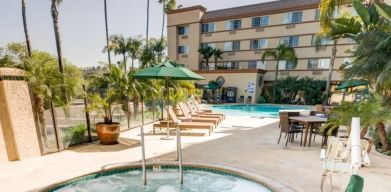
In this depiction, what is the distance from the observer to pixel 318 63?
26.4 meters

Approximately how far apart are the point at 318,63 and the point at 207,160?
25.4 meters

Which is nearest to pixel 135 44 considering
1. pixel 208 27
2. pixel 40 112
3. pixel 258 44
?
pixel 208 27

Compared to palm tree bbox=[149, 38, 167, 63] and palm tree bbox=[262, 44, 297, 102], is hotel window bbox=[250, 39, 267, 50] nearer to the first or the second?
palm tree bbox=[262, 44, 297, 102]

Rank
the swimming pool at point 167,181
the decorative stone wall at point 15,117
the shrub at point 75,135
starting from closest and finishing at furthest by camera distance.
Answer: the swimming pool at point 167,181 → the decorative stone wall at point 15,117 → the shrub at point 75,135

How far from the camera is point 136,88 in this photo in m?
7.95

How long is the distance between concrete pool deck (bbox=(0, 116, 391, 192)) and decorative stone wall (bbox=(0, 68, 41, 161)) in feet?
1.07

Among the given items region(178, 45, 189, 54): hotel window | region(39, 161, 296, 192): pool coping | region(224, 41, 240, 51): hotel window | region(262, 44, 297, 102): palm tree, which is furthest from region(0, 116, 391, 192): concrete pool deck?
region(178, 45, 189, 54): hotel window

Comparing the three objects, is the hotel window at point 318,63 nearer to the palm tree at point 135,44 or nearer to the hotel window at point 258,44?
the hotel window at point 258,44

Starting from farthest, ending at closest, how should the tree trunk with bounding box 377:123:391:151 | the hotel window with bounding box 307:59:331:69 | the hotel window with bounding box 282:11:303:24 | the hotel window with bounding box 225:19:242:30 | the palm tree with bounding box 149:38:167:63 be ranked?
the palm tree with bounding box 149:38:167:63 → the hotel window with bounding box 225:19:242:30 → the hotel window with bounding box 282:11:303:24 → the hotel window with bounding box 307:59:331:69 → the tree trunk with bounding box 377:123:391:151

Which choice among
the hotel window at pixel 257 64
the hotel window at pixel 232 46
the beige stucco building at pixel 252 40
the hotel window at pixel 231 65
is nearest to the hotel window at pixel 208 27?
the beige stucco building at pixel 252 40

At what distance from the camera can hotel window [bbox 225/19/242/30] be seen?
1188 inches

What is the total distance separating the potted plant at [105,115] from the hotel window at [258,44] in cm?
2547

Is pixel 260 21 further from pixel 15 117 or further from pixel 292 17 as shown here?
pixel 15 117

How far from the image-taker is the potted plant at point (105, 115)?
22.0 feet
